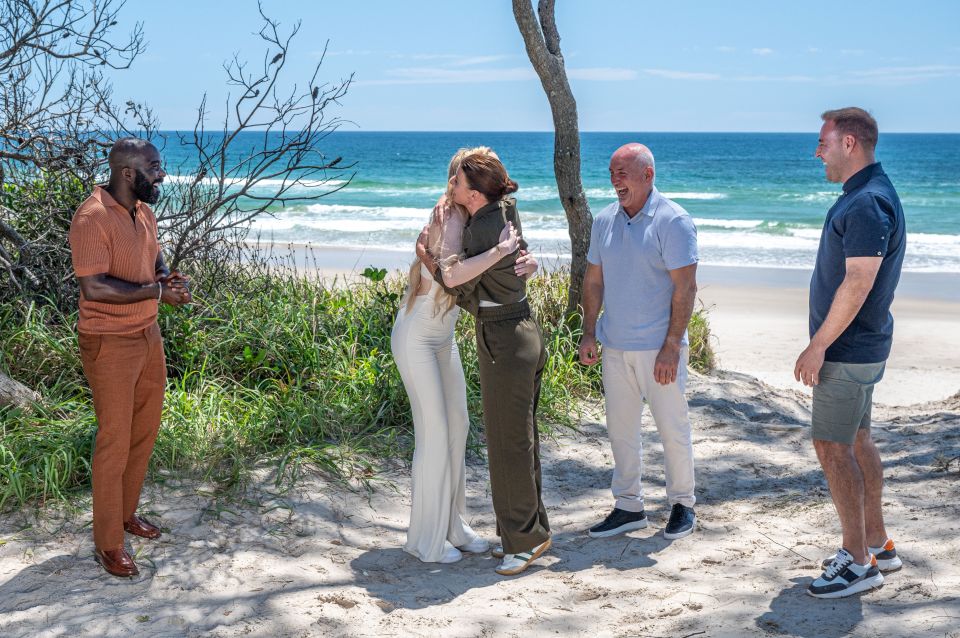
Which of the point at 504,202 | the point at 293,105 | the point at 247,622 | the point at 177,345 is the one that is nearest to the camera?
the point at 247,622

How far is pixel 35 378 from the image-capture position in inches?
226

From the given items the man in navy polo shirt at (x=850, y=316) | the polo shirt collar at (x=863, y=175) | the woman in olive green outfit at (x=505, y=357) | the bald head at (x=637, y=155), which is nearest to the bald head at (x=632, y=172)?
the bald head at (x=637, y=155)

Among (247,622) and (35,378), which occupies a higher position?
(35,378)

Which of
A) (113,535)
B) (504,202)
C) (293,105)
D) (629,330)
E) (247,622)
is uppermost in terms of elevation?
(293,105)

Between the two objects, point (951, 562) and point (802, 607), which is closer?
point (802, 607)

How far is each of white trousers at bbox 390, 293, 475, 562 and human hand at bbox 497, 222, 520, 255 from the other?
16.0 inches

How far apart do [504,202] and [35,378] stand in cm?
356

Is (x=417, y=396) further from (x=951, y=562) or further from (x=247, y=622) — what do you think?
(x=951, y=562)

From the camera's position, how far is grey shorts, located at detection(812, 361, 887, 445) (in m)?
3.57

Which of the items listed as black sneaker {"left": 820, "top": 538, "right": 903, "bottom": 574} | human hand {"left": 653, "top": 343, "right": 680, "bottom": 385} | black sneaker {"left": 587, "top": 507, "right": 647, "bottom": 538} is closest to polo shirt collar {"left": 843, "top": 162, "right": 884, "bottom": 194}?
human hand {"left": 653, "top": 343, "right": 680, "bottom": 385}

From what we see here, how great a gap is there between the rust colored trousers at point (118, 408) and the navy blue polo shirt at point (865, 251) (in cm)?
271

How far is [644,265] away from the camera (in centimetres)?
429

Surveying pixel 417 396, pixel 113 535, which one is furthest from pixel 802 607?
pixel 113 535

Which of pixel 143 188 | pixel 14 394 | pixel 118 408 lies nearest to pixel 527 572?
pixel 118 408
